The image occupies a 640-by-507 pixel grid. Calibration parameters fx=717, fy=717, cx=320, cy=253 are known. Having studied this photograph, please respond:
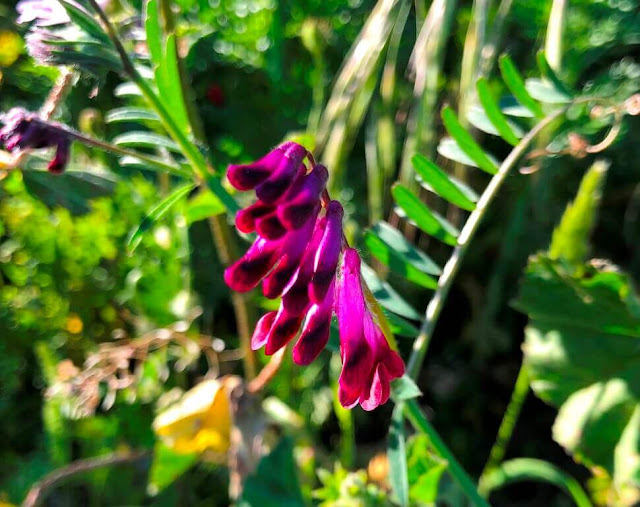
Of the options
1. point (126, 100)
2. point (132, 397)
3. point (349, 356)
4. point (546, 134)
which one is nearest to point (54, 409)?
point (132, 397)

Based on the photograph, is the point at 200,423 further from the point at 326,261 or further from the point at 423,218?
the point at 326,261

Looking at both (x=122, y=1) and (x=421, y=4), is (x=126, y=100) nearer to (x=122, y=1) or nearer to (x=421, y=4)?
(x=122, y=1)

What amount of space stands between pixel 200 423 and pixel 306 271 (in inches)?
25.6

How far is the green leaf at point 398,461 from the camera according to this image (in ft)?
2.64

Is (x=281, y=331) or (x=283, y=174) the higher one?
(x=283, y=174)

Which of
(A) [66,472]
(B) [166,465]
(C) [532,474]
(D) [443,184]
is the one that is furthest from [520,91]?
(A) [66,472]

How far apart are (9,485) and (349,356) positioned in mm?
1070

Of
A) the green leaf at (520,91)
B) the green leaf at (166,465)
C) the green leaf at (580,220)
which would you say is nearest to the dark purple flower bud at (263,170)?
the green leaf at (520,91)

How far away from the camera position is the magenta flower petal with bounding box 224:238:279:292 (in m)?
0.61

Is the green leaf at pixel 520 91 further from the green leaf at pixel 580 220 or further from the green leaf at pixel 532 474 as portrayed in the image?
the green leaf at pixel 532 474

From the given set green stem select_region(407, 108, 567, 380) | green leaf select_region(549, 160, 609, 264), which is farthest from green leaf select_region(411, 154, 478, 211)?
green leaf select_region(549, 160, 609, 264)

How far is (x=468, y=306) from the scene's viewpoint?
5.70 feet

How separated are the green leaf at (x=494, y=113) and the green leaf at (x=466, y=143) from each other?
0.11ft

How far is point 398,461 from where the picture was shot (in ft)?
2.75
